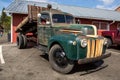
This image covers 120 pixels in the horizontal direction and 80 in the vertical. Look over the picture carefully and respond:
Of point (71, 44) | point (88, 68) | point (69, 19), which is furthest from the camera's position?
point (69, 19)

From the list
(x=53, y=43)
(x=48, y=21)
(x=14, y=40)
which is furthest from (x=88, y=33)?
(x=14, y=40)

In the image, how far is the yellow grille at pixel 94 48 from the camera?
618cm

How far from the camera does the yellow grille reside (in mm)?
6175

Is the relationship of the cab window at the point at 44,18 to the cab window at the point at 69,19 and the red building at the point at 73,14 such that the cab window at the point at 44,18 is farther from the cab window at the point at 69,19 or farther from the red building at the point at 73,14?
the red building at the point at 73,14

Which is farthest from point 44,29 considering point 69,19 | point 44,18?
point 69,19

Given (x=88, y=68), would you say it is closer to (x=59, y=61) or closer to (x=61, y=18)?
(x=59, y=61)

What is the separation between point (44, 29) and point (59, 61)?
2.08 meters

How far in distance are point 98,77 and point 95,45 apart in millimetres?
1140

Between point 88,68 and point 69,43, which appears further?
point 88,68

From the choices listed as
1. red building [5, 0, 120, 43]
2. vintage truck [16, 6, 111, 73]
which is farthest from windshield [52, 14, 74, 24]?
red building [5, 0, 120, 43]

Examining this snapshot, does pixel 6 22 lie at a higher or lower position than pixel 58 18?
higher

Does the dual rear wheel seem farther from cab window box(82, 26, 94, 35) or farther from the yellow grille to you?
the yellow grille

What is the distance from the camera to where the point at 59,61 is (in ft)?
21.6

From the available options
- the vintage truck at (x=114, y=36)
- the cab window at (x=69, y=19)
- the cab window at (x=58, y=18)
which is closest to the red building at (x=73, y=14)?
the vintage truck at (x=114, y=36)
